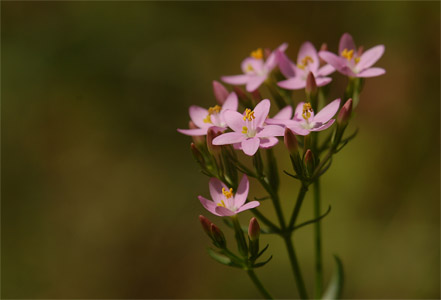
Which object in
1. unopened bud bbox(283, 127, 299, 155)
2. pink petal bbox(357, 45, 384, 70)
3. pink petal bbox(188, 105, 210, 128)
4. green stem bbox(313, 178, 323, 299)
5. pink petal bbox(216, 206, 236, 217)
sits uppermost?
pink petal bbox(357, 45, 384, 70)

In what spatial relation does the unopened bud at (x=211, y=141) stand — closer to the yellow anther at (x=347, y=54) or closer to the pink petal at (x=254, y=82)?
the pink petal at (x=254, y=82)

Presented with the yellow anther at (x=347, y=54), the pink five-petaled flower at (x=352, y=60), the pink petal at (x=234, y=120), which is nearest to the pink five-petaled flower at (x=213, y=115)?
the pink petal at (x=234, y=120)

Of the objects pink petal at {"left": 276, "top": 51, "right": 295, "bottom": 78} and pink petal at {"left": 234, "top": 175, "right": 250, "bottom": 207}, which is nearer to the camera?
pink petal at {"left": 234, "top": 175, "right": 250, "bottom": 207}

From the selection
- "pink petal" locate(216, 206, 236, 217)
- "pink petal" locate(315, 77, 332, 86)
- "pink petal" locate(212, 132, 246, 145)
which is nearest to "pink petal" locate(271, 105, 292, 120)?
"pink petal" locate(315, 77, 332, 86)

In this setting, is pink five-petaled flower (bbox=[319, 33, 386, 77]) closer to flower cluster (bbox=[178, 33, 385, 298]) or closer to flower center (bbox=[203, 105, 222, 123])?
flower cluster (bbox=[178, 33, 385, 298])

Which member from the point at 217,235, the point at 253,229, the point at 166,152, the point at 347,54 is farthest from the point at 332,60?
the point at 166,152

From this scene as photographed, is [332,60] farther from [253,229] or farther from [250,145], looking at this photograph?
[253,229]

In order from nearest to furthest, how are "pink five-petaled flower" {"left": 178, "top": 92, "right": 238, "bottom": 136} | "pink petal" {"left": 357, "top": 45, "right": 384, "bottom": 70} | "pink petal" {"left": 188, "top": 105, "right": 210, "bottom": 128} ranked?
"pink five-petaled flower" {"left": 178, "top": 92, "right": 238, "bottom": 136}, "pink petal" {"left": 188, "top": 105, "right": 210, "bottom": 128}, "pink petal" {"left": 357, "top": 45, "right": 384, "bottom": 70}
